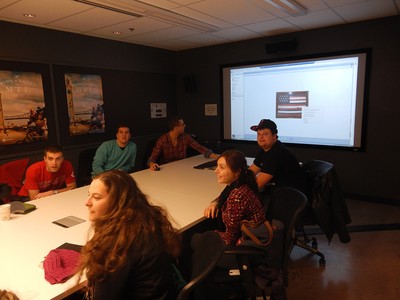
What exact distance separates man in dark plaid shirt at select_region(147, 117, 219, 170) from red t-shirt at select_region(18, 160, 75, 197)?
3.71 feet

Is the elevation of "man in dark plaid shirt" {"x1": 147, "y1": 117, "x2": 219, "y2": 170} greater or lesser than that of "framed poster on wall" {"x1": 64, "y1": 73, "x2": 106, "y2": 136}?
lesser

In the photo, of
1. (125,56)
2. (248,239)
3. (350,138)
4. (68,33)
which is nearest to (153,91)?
(125,56)

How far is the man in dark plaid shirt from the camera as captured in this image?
3684 millimetres

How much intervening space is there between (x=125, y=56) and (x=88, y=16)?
1.48 metres

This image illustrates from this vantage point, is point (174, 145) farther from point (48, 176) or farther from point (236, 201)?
point (236, 201)

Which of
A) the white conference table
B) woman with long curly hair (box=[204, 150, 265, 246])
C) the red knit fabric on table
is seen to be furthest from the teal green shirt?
the red knit fabric on table

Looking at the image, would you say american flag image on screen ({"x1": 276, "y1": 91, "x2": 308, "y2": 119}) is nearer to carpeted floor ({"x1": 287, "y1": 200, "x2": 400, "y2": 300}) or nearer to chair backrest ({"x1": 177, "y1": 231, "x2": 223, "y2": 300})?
carpeted floor ({"x1": 287, "y1": 200, "x2": 400, "y2": 300})

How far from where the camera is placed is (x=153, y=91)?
5.28 meters

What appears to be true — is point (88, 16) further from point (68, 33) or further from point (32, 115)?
point (32, 115)

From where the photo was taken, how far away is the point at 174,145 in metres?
3.80

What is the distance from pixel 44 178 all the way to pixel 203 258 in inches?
73.7

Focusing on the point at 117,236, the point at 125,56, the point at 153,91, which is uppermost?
the point at 125,56

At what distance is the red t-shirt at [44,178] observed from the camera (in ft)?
8.15

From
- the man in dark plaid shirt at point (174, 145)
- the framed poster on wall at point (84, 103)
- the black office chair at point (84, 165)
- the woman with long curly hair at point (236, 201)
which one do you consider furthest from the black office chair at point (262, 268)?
the framed poster on wall at point (84, 103)
